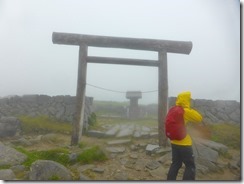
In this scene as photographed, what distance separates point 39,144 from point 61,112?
2389 millimetres

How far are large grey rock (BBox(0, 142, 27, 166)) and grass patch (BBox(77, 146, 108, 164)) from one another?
43.2 inches

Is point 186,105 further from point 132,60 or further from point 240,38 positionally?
point 132,60

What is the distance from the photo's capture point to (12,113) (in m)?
7.82

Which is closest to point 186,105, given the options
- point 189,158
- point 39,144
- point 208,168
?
point 189,158

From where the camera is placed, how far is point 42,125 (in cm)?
709

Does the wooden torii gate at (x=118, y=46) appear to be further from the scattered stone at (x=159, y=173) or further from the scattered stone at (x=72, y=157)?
the scattered stone at (x=159, y=173)

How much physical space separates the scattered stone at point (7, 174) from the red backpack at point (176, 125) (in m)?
2.67

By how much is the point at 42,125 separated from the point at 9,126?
3.10 ft

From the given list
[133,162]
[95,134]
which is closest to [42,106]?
[95,134]

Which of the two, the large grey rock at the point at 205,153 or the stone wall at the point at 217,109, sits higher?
the stone wall at the point at 217,109

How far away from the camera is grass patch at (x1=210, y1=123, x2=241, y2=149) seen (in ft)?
16.6

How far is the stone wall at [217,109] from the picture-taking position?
5.93 metres

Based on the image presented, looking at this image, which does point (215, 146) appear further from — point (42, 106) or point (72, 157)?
point (42, 106)

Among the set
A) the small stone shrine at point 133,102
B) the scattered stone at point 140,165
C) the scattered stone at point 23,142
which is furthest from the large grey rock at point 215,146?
the small stone shrine at point 133,102
